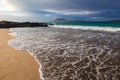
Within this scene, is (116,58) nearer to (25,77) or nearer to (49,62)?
(49,62)

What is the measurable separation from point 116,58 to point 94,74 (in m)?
2.36

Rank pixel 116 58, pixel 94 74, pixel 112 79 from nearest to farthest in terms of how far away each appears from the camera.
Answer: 1. pixel 112 79
2. pixel 94 74
3. pixel 116 58

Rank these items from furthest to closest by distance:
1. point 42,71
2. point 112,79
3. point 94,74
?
point 42,71
point 94,74
point 112,79

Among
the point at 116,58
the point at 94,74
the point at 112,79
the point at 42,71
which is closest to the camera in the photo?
the point at 112,79

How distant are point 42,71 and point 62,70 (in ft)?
2.64

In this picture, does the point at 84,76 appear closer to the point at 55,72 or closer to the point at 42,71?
the point at 55,72

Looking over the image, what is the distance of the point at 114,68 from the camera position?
5.20m

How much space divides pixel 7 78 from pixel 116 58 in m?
5.15

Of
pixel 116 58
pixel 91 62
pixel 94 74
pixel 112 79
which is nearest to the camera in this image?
pixel 112 79

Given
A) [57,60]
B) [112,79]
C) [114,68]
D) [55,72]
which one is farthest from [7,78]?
[114,68]

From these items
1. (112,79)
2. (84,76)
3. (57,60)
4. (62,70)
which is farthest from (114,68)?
(57,60)

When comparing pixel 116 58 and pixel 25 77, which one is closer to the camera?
pixel 25 77

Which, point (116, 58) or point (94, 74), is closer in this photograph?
point (94, 74)

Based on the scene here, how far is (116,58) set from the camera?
6.39m
